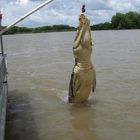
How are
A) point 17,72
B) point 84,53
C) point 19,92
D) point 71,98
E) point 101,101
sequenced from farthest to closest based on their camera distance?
point 17,72 < point 19,92 < point 101,101 < point 71,98 < point 84,53

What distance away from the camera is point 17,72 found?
2150 centimetres

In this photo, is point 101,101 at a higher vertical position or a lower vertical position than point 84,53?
lower

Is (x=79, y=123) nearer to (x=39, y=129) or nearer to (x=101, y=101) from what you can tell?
(x=39, y=129)

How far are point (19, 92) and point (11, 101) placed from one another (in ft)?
6.59

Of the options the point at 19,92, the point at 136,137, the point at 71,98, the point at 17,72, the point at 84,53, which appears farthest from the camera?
the point at 17,72

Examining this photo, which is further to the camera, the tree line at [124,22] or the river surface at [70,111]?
the tree line at [124,22]

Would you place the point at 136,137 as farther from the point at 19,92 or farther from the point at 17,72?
the point at 17,72

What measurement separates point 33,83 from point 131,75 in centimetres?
407

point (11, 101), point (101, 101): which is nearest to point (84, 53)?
point (101, 101)

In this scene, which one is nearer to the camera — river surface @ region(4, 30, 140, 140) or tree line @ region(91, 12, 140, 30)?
river surface @ region(4, 30, 140, 140)

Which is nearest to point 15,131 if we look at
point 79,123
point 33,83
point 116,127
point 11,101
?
point 79,123

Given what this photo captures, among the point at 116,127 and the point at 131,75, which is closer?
the point at 116,127

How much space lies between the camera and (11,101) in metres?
13.3

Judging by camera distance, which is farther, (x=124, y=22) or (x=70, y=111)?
(x=124, y=22)
